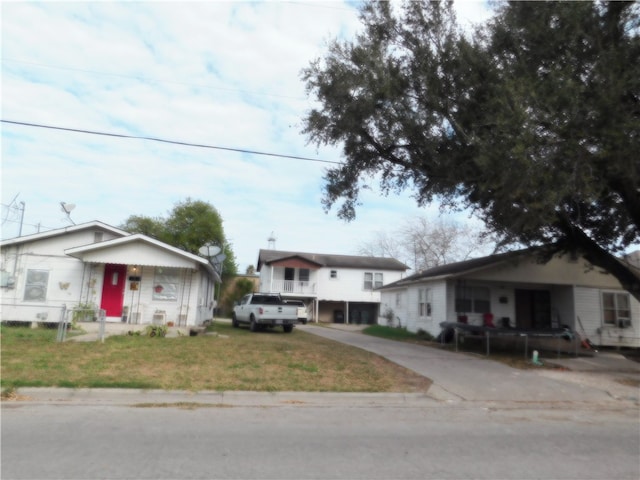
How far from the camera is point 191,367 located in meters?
10.3

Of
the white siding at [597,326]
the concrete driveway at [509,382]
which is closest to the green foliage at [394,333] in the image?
the white siding at [597,326]

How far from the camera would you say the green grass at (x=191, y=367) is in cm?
884

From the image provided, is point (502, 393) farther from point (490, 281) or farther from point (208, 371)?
point (490, 281)

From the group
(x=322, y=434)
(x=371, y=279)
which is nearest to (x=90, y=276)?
(x=322, y=434)

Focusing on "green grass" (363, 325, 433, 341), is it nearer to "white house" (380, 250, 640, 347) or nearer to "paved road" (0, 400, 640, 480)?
"white house" (380, 250, 640, 347)

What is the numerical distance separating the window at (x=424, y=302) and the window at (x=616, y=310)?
802 centimetres

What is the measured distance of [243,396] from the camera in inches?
337

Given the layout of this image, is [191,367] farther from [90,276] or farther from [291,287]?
[291,287]

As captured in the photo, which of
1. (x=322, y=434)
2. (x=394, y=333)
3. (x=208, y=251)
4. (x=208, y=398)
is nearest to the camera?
(x=322, y=434)

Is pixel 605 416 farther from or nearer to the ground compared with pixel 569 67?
nearer to the ground

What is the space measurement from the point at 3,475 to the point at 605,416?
358 inches

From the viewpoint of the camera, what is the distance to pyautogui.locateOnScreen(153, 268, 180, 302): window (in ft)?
64.3

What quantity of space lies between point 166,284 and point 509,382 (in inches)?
555

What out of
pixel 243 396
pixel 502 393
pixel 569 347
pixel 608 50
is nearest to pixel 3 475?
pixel 243 396
